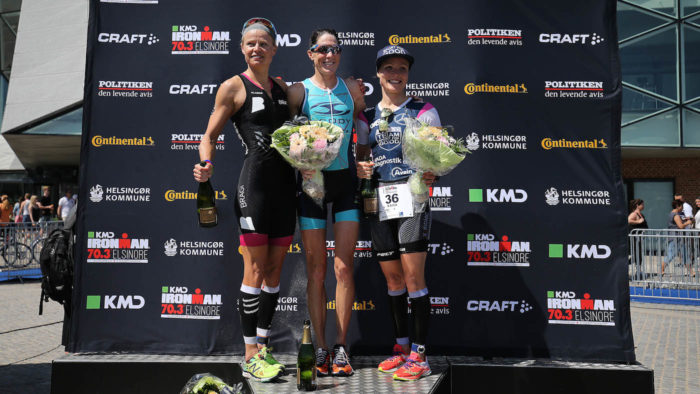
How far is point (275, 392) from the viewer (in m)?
3.96

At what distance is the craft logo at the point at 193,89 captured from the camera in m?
5.38

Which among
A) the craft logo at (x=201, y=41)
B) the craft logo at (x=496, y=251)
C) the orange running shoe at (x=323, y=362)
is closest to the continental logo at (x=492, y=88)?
the craft logo at (x=496, y=251)

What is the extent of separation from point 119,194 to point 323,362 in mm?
2525

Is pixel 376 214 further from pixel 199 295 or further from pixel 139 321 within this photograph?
pixel 139 321

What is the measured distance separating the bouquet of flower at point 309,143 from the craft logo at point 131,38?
2.08 m

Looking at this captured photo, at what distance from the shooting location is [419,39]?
17.7 feet

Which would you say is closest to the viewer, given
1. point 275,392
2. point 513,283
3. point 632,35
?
point 275,392

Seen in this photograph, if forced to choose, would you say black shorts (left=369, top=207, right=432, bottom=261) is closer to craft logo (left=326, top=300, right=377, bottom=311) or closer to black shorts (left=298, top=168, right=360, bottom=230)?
black shorts (left=298, top=168, right=360, bottom=230)

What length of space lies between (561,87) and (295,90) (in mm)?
2499

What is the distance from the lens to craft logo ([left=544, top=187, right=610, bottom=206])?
523 cm

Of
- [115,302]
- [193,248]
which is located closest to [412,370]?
[193,248]

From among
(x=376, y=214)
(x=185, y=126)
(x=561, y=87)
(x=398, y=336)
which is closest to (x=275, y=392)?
(x=398, y=336)

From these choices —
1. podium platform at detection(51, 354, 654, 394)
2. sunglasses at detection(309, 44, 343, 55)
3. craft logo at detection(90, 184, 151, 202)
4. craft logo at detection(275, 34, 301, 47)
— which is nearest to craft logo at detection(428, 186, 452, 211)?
podium platform at detection(51, 354, 654, 394)

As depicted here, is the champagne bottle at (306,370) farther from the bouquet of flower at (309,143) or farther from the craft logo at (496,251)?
the craft logo at (496,251)
